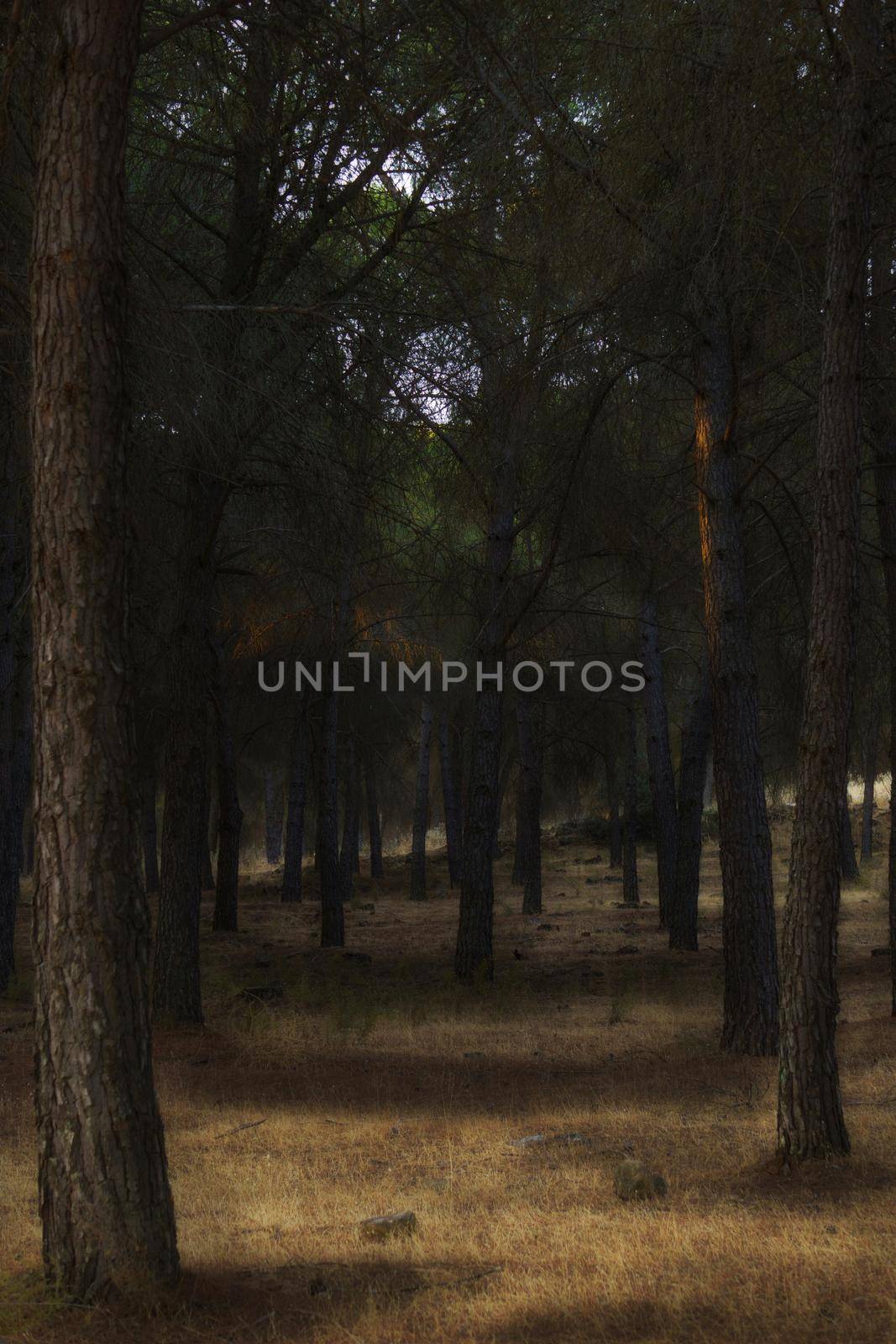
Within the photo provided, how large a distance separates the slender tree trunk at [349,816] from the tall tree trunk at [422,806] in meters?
1.32

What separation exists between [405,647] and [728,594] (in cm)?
880

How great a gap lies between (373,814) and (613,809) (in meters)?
5.41

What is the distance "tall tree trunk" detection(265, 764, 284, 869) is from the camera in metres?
30.9

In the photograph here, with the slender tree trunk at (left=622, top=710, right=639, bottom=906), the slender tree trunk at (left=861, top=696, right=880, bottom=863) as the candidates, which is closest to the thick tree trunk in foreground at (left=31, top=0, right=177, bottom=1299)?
the slender tree trunk at (left=861, top=696, right=880, bottom=863)

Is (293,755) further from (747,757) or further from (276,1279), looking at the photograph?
(276,1279)

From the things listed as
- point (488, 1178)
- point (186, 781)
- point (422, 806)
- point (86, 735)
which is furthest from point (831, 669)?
point (422, 806)

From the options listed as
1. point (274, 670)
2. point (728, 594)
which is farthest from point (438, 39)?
point (274, 670)

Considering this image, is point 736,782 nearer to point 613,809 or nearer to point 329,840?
point 329,840

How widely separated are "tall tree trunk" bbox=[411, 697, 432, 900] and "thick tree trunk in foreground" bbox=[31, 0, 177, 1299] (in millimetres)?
16143

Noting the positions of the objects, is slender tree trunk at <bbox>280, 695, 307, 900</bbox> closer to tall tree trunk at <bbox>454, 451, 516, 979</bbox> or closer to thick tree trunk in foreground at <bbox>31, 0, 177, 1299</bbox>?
tall tree trunk at <bbox>454, 451, 516, 979</bbox>

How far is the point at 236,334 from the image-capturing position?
7.42 m

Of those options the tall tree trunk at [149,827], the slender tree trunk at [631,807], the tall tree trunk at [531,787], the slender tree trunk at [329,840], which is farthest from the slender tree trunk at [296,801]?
the slender tree trunk at [631,807]

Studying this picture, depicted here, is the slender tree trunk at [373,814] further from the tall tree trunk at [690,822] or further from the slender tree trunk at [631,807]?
the tall tree trunk at [690,822]

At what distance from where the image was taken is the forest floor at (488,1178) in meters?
3.52
